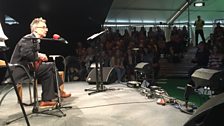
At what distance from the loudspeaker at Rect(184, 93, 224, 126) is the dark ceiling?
4.93m

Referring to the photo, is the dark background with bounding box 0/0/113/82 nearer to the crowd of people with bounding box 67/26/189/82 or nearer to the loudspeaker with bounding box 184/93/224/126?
the crowd of people with bounding box 67/26/189/82

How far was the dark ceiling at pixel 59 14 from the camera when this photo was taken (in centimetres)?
619

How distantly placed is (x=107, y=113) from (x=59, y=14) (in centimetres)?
458

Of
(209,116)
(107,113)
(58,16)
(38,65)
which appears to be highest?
(58,16)

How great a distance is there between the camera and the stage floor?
244cm

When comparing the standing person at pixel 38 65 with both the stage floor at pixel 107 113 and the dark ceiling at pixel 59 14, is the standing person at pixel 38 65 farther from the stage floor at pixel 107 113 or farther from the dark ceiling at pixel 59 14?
the dark ceiling at pixel 59 14

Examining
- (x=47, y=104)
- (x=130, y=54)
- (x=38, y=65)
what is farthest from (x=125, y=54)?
(x=38, y=65)

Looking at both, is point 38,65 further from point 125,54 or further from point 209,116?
point 125,54

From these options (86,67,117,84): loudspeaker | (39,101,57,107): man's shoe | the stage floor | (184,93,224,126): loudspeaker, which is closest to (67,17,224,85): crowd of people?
(86,67,117,84): loudspeaker

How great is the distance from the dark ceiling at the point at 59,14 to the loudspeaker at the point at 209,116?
194 inches

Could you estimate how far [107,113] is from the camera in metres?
2.79

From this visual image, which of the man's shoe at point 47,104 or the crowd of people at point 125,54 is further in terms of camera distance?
the crowd of people at point 125,54

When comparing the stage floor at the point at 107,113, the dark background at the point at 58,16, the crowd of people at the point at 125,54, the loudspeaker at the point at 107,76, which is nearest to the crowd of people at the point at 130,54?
the crowd of people at the point at 125,54

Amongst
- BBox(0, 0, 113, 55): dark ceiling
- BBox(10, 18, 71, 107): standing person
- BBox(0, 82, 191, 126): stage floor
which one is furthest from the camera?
BBox(0, 0, 113, 55): dark ceiling
